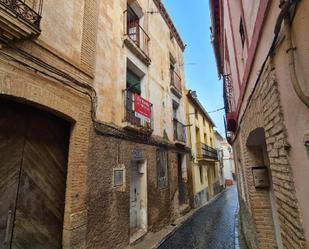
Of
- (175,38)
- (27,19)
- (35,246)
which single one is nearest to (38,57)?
(27,19)

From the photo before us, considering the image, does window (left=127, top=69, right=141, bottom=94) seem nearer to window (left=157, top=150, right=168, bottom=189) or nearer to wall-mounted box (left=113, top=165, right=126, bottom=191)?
window (left=157, top=150, right=168, bottom=189)

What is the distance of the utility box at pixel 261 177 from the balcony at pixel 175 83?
8.05m

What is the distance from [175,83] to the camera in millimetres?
12820

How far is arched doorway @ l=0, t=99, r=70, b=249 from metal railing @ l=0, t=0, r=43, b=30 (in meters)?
1.41

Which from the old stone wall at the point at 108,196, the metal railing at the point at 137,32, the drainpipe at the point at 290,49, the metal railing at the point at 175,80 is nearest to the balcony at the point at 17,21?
the old stone wall at the point at 108,196

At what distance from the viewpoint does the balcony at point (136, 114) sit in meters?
6.80

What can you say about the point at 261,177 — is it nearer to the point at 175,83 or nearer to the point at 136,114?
the point at 136,114

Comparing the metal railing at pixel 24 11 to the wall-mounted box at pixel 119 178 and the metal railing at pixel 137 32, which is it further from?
the metal railing at pixel 137 32

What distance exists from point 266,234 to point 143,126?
4.70m

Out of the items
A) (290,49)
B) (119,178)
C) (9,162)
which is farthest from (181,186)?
(290,49)

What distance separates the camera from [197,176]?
14.7 metres

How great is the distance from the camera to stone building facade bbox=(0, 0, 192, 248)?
3.64 metres

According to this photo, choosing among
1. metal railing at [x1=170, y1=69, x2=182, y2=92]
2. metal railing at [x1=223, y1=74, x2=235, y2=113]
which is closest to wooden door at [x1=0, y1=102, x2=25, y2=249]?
metal railing at [x1=223, y1=74, x2=235, y2=113]

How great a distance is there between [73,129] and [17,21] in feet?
7.22
